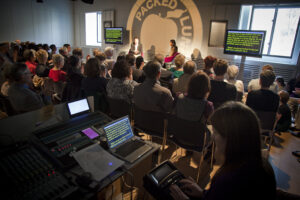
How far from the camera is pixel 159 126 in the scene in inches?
98.9

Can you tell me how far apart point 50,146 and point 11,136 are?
35cm

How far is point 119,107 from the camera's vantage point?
2688mm

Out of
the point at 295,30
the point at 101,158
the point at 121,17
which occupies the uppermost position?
the point at 121,17

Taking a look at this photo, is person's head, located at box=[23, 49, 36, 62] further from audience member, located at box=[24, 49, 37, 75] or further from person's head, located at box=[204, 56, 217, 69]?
person's head, located at box=[204, 56, 217, 69]

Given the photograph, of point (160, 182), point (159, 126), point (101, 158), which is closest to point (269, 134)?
point (159, 126)

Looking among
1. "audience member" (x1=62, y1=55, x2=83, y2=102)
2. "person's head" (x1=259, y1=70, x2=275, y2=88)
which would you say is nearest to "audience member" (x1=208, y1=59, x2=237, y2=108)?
"person's head" (x1=259, y1=70, x2=275, y2=88)

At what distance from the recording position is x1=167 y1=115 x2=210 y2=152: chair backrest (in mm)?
2195

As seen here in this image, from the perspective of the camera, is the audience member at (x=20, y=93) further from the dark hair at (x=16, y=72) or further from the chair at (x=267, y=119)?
the chair at (x=267, y=119)

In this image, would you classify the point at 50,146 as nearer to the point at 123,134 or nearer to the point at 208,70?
the point at 123,134

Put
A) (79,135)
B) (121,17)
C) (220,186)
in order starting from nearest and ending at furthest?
1. (220,186)
2. (79,135)
3. (121,17)

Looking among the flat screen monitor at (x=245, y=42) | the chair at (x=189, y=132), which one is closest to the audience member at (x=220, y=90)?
the chair at (x=189, y=132)

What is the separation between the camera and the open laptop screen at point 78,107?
1.81 metres

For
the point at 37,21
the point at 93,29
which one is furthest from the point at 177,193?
the point at 37,21

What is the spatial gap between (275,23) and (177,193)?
21.1ft
